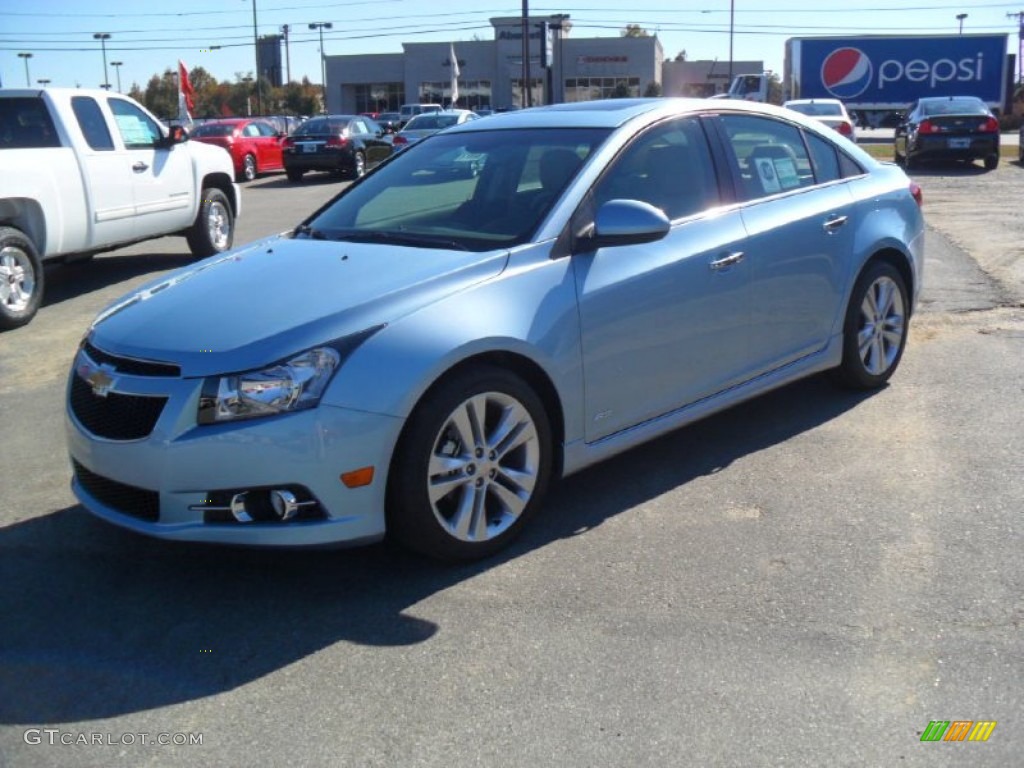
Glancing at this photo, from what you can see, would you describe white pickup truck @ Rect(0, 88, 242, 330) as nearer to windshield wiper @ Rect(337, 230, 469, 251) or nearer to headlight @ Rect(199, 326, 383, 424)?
windshield wiper @ Rect(337, 230, 469, 251)

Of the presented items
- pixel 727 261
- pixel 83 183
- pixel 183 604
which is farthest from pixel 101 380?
pixel 83 183

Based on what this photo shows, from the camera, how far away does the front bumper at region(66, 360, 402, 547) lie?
140 inches

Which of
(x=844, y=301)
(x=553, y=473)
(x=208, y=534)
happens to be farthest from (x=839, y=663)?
(x=844, y=301)

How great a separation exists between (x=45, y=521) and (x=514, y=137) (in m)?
2.71

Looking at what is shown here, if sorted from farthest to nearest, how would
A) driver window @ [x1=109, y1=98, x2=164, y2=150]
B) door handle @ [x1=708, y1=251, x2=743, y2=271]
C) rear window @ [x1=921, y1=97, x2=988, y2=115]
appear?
rear window @ [x1=921, y1=97, x2=988, y2=115], driver window @ [x1=109, y1=98, x2=164, y2=150], door handle @ [x1=708, y1=251, x2=743, y2=271]

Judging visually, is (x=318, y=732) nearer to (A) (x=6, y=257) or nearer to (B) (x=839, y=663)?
(B) (x=839, y=663)

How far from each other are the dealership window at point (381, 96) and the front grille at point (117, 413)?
76156mm

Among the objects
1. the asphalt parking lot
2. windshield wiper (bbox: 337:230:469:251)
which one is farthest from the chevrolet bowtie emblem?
windshield wiper (bbox: 337:230:469:251)

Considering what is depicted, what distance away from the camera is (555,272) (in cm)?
425

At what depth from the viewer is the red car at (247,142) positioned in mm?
25766

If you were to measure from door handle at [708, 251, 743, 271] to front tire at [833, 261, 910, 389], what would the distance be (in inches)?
45.2

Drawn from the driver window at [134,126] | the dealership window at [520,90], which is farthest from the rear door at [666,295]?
the dealership window at [520,90]

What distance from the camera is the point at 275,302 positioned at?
156 inches

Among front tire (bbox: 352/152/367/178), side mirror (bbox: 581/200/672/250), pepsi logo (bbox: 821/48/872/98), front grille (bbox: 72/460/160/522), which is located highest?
pepsi logo (bbox: 821/48/872/98)
